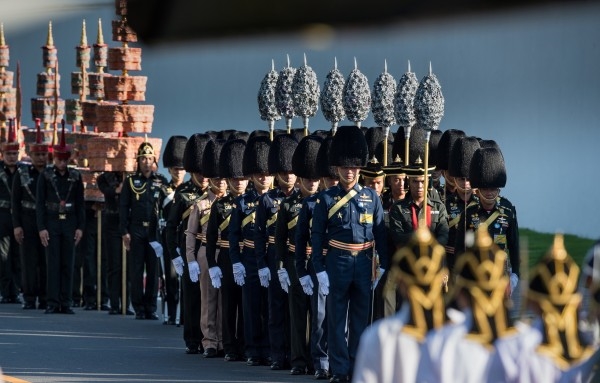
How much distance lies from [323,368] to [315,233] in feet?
3.43

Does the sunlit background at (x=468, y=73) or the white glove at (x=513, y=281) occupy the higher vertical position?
the sunlit background at (x=468, y=73)

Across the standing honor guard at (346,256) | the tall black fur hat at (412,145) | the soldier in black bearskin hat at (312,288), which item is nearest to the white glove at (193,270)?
the soldier in black bearskin hat at (312,288)

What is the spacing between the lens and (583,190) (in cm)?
1589

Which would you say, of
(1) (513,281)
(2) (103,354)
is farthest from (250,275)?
(1) (513,281)

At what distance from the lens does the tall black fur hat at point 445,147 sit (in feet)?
45.4

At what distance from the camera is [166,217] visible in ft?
50.5

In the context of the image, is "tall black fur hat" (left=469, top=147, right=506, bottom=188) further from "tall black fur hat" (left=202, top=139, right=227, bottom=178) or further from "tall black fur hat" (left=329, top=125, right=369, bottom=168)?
"tall black fur hat" (left=202, top=139, right=227, bottom=178)

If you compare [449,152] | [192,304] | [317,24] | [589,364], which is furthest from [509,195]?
[317,24]

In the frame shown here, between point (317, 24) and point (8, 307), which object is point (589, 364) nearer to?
point (317, 24)

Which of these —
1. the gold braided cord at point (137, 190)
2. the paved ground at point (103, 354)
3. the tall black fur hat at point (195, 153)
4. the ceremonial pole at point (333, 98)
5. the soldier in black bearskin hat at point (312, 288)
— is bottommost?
the paved ground at point (103, 354)

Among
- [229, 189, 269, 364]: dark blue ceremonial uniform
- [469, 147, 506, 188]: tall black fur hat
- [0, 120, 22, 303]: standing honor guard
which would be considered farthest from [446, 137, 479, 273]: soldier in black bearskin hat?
[0, 120, 22, 303]: standing honor guard

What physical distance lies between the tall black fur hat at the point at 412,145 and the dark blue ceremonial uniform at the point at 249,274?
2185 millimetres

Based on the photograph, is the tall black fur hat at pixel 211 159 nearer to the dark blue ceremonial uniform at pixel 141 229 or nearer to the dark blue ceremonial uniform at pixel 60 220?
the dark blue ceremonial uniform at pixel 141 229

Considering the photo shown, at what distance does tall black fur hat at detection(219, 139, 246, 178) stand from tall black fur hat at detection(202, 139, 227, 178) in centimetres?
23
